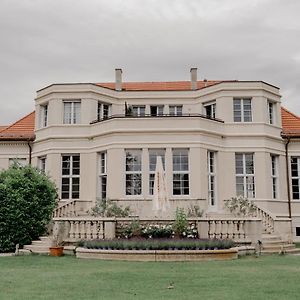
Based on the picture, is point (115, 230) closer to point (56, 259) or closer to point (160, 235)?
point (160, 235)

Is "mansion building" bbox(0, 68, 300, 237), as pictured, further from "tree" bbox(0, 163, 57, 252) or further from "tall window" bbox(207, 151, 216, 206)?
"tree" bbox(0, 163, 57, 252)

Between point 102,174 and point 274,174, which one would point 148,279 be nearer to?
point 102,174

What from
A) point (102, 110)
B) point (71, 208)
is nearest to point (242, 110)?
point (102, 110)

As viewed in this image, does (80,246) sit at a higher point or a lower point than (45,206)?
lower

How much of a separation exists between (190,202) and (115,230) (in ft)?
18.6

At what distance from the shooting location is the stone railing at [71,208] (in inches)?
926

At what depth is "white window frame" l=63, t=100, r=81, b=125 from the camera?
26719 mm

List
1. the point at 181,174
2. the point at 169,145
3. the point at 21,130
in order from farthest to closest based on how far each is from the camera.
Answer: the point at 21,130
the point at 169,145
the point at 181,174

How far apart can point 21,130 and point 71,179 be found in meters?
5.61

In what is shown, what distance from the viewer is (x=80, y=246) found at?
1775cm

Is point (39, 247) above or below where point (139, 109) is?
below

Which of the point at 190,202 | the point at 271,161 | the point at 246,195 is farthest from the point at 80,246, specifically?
the point at 271,161

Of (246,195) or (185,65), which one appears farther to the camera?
(185,65)

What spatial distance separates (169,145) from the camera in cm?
2398
